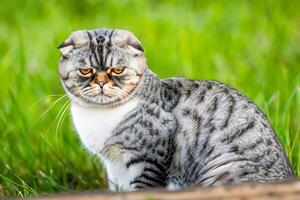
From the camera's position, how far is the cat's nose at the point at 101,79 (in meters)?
3.97

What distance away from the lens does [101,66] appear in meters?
4.00

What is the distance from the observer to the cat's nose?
13.0 feet

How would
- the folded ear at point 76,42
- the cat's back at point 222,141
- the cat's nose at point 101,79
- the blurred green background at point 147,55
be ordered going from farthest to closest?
the blurred green background at point 147,55
the folded ear at point 76,42
the cat's nose at point 101,79
the cat's back at point 222,141

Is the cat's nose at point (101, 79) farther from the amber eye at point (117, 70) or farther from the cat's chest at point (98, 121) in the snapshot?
the cat's chest at point (98, 121)

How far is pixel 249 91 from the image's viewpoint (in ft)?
18.6

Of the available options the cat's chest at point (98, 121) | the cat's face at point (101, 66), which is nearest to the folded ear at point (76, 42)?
the cat's face at point (101, 66)

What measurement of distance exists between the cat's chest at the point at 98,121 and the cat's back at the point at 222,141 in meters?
0.24

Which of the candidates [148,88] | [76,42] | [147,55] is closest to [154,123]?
[148,88]

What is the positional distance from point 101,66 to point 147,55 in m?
2.50

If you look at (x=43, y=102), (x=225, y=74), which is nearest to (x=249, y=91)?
(x=225, y=74)

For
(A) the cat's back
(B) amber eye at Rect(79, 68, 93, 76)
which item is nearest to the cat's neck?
(A) the cat's back

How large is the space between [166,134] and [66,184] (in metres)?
0.92

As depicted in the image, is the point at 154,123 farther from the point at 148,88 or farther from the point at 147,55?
the point at 147,55

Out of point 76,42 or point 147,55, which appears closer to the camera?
point 76,42
